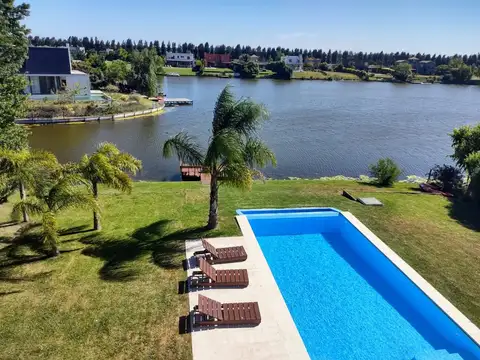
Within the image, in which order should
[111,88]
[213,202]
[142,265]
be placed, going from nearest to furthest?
[142,265], [213,202], [111,88]

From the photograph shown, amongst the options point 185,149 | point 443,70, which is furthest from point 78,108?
point 443,70

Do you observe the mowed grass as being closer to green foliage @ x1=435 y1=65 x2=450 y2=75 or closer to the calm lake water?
green foliage @ x1=435 y1=65 x2=450 y2=75

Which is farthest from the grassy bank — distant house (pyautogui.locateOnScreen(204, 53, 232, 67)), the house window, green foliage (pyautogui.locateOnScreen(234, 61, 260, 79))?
distant house (pyautogui.locateOnScreen(204, 53, 232, 67))

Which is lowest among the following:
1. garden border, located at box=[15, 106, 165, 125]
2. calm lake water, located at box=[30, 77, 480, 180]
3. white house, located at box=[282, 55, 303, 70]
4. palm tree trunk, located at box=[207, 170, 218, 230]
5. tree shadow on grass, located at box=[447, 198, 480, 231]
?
calm lake water, located at box=[30, 77, 480, 180]

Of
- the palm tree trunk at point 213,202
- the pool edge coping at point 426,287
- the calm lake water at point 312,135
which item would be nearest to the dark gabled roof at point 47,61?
the calm lake water at point 312,135

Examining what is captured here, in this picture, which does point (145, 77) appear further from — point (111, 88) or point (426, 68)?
point (426, 68)

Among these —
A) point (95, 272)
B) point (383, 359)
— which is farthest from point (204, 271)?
point (383, 359)
